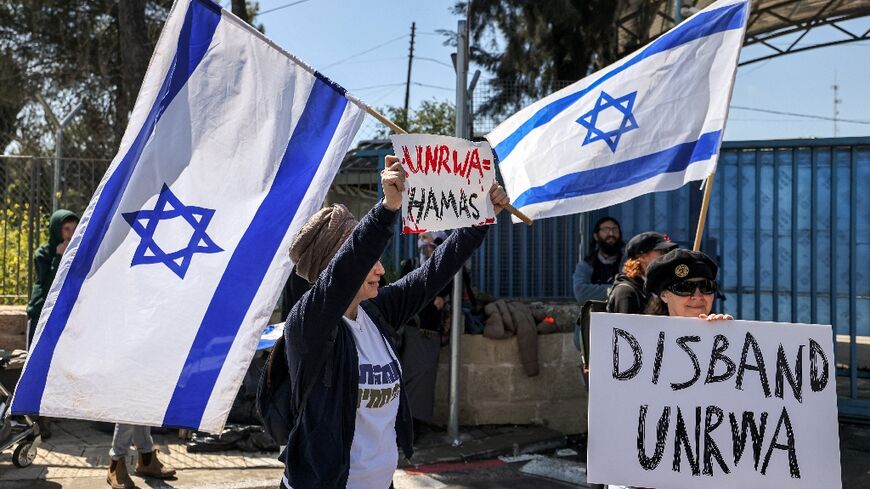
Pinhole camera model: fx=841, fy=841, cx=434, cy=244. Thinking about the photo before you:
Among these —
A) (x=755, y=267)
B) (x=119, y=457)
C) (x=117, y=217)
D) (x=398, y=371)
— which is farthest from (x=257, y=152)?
(x=755, y=267)

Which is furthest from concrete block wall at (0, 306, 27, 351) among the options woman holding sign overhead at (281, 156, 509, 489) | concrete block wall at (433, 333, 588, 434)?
woman holding sign overhead at (281, 156, 509, 489)

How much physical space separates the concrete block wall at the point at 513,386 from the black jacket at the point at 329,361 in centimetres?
480

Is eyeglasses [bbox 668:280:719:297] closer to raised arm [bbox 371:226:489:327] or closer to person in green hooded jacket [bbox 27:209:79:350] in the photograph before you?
raised arm [bbox 371:226:489:327]

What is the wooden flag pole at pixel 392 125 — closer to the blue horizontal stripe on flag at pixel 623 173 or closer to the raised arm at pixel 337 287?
the raised arm at pixel 337 287

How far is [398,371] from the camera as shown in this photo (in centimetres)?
269

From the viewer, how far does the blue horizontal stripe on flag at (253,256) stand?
2928 millimetres

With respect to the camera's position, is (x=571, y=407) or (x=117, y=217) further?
(x=571, y=407)

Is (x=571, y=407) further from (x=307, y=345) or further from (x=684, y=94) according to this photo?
(x=307, y=345)

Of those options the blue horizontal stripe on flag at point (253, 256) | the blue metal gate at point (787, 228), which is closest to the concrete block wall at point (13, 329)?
the blue metal gate at point (787, 228)

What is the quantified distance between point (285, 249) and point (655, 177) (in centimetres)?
195

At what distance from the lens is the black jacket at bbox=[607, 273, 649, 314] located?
4.40m

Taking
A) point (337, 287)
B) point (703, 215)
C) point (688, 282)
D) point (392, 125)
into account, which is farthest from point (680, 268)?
point (337, 287)

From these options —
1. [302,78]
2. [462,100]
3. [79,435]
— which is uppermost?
[462,100]

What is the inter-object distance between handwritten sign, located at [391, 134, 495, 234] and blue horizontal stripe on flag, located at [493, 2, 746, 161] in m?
1.43
